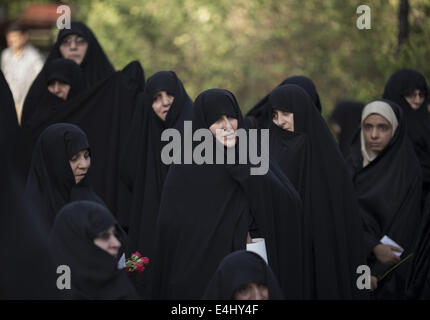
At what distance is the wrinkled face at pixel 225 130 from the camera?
5.46 m

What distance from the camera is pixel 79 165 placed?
19.6 feet

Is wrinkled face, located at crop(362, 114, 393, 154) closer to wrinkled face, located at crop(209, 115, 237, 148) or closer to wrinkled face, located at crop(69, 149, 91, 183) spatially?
wrinkled face, located at crop(209, 115, 237, 148)

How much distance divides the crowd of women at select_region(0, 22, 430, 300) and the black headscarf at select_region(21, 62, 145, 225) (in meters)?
0.01

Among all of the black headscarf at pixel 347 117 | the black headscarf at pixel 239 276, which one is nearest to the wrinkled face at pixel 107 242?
the black headscarf at pixel 239 276

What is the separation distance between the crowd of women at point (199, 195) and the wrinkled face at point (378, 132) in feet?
0.03

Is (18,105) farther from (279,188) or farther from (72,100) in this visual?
(279,188)

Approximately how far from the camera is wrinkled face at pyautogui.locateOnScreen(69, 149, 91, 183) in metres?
5.95

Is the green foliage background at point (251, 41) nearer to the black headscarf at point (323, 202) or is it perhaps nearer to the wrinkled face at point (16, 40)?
the wrinkled face at point (16, 40)

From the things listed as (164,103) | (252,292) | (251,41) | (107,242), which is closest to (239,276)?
(252,292)

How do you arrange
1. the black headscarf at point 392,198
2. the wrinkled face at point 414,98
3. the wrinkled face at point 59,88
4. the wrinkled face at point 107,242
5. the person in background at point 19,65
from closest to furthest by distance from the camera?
the wrinkled face at point 107,242
the black headscarf at point 392,198
the wrinkled face at point 59,88
the wrinkled face at point 414,98
the person in background at point 19,65

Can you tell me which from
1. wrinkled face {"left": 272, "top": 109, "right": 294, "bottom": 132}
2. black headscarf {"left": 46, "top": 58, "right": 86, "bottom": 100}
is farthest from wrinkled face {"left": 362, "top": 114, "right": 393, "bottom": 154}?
A: black headscarf {"left": 46, "top": 58, "right": 86, "bottom": 100}

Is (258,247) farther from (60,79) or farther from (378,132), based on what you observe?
(60,79)

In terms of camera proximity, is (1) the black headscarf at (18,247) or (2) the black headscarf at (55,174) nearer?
(1) the black headscarf at (18,247)

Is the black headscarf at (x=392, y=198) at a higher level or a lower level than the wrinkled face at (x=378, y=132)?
lower
